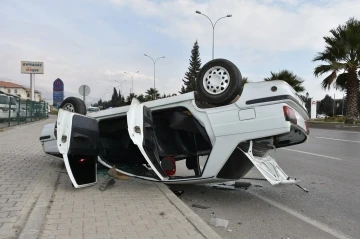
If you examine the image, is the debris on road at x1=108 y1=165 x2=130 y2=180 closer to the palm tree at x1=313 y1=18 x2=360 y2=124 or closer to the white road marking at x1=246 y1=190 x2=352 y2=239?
the white road marking at x1=246 y1=190 x2=352 y2=239

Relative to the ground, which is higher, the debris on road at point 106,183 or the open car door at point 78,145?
the open car door at point 78,145

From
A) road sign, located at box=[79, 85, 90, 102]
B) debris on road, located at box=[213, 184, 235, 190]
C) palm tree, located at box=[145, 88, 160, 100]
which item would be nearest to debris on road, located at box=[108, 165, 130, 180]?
debris on road, located at box=[213, 184, 235, 190]

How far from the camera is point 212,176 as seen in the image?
5.23m

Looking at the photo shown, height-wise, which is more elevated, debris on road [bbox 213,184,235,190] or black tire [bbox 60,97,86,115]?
black tire [bbox 60,97,86,115]

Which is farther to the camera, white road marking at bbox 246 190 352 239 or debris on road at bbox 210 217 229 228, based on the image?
debris on road at bbox 210 217 229 228

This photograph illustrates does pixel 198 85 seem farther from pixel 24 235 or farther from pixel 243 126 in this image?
pixel 24 235

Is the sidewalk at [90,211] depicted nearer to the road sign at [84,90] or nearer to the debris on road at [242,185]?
the debris on road at [242,185]

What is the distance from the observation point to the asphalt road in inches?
171

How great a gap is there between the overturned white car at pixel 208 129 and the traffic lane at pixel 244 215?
422 millimetres

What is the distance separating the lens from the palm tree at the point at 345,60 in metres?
27.0

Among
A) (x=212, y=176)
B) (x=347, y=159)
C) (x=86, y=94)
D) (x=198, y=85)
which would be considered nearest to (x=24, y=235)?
(x=212, y=176)

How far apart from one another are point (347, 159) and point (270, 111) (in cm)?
642

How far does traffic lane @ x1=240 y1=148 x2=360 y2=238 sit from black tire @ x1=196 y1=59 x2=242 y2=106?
6.20ft

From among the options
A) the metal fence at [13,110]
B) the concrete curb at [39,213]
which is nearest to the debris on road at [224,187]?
the concrete curb at [39,213]
